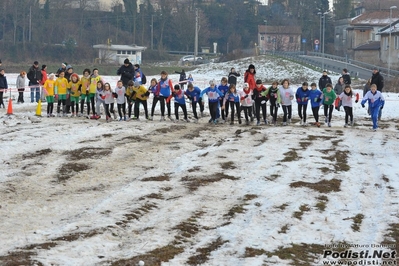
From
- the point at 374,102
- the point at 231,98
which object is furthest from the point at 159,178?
the point at 374,102

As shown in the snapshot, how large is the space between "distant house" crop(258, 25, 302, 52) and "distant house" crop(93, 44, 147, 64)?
2161 cm

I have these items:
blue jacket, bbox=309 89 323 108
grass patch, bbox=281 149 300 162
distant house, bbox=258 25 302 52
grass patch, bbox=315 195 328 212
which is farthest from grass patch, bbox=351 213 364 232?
distant house, bbox=258 25 302 52

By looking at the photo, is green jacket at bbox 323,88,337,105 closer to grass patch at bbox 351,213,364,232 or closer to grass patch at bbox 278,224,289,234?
grass patch at bbox 351,213,364,232

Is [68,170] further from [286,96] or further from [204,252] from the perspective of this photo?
[286,96]

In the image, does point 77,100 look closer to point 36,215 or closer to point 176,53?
point 36,215

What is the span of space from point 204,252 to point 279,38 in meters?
102

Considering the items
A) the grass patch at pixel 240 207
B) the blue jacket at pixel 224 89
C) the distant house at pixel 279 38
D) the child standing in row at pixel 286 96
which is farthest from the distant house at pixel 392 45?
the grass patch at pixel 240 207

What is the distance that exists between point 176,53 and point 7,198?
96717 mm

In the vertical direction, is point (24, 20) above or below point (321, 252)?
above

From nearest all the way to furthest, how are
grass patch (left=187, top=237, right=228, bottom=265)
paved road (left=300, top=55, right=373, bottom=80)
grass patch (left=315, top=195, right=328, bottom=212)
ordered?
1. grass patch (left=187, top=237, right=228, bottom=265)
2. grass patch (left=315, top=195, right=328, bottom=212)
3. paved road (left=300, top=55, right=373, bottom=80)

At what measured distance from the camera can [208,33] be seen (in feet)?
376

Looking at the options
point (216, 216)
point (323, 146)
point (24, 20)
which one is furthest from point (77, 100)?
point (24, 20)

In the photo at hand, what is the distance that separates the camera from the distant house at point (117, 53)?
3634 inches

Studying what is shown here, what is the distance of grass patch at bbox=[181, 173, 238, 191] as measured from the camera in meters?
14.0
